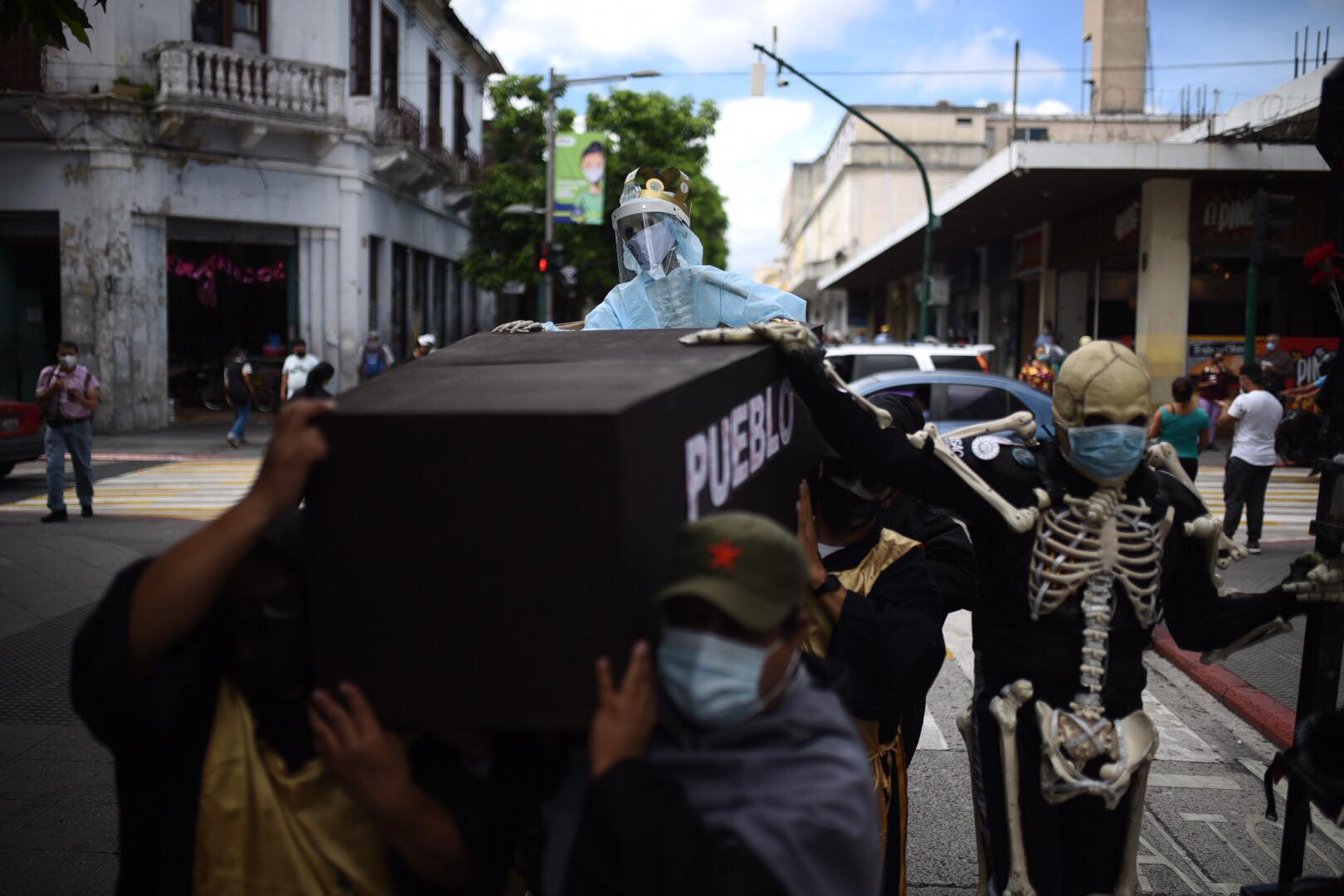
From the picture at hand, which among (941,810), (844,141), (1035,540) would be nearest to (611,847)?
(1035,540)

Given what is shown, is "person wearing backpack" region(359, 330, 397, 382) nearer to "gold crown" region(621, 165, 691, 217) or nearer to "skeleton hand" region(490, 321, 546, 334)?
"gold crown" region(621, 165, 691, 217)

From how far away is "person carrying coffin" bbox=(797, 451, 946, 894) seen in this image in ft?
9.16

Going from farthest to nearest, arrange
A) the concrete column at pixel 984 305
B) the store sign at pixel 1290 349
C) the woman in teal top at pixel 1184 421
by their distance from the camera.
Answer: the concrete column at pixel 984 305 → the store sign at pixel 1290 349 → the woman in teal top at pixel 1184 421

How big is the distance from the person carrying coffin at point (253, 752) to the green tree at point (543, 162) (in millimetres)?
28813

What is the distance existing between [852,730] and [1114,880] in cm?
158

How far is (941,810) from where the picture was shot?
5133 mm

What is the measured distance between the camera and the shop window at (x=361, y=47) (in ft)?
79.1

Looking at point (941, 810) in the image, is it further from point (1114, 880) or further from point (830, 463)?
point (830, 463)

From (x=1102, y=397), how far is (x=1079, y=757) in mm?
948

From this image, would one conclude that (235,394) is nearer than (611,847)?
No

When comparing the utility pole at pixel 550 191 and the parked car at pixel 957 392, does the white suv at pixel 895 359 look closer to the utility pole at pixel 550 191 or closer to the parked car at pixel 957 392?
the parked car at pixel 957 392

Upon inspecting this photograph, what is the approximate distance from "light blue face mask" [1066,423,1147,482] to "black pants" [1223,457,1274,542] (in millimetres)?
8789

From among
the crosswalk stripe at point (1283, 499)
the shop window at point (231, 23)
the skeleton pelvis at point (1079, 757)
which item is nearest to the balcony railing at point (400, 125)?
the shop window at point (231, 23)

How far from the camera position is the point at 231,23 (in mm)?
21891
